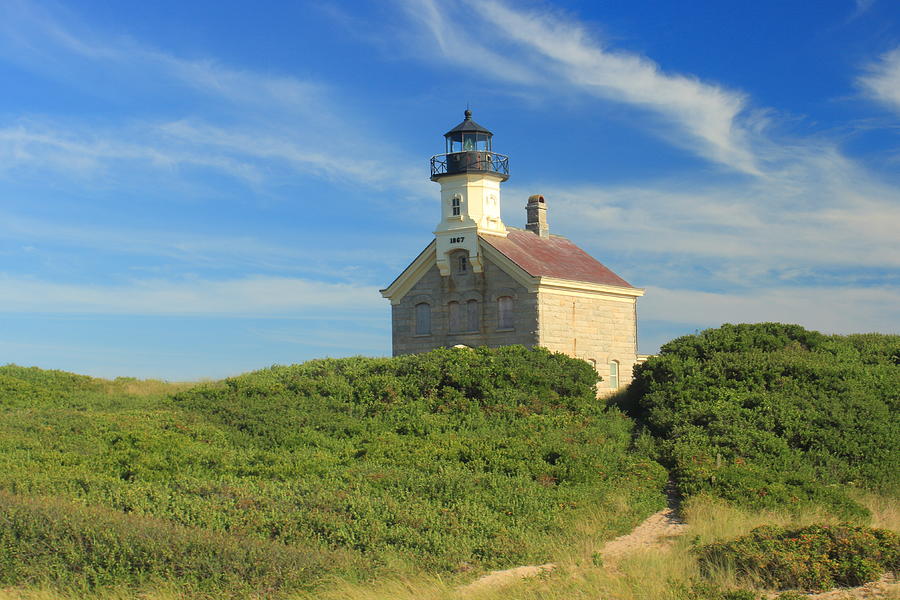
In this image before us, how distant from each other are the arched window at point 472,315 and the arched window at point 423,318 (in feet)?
5.80

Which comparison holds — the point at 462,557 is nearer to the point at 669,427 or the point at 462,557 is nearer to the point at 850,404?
the point at 669,427

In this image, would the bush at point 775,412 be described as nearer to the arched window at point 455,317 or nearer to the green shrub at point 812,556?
the green shrub at point 812,556

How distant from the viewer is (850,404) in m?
18.6

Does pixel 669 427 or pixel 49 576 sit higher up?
pixel 669 427

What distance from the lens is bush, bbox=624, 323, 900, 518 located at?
15.0 m

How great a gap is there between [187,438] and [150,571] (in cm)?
737

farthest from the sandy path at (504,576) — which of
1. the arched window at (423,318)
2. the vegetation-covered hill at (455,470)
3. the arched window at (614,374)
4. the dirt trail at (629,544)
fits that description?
the arched window at (614,374)

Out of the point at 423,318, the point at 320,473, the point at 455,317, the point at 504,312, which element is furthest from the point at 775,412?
the point at 423,318

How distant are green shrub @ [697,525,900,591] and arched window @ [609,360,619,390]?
21324mm

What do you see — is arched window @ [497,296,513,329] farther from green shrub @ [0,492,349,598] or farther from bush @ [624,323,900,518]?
green shrub @ [0,492,349,598]

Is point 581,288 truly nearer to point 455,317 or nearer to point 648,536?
point 455,317

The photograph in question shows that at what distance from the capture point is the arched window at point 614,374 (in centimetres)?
3266

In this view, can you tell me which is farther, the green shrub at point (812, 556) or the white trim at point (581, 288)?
the white trim at point (581, 288)

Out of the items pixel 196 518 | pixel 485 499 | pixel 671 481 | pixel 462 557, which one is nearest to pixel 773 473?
pixel 671 481
